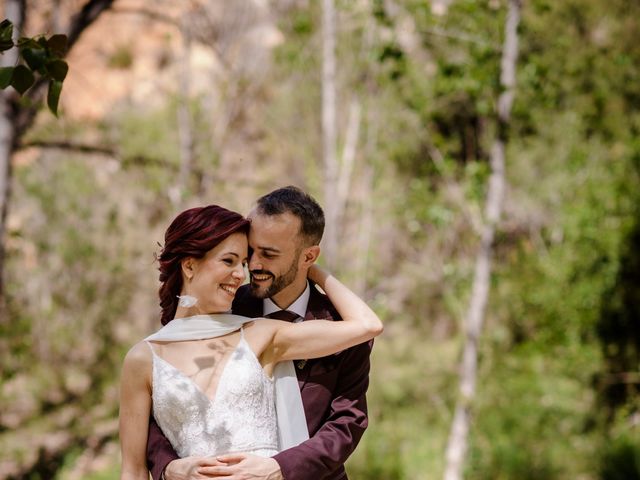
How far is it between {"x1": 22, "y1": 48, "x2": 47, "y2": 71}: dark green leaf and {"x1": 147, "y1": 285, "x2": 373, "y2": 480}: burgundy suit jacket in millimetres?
900

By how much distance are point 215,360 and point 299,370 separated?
266 millimetres

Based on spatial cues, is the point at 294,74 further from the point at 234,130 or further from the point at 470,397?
the point at 470,397

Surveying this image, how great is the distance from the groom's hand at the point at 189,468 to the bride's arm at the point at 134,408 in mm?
113

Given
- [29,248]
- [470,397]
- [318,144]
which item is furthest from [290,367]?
[29,248]

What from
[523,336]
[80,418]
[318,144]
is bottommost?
[80,418]

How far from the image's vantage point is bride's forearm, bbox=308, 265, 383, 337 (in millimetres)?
1989

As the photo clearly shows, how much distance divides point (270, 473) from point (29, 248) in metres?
12.0

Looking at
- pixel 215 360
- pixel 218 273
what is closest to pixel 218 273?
pixel 218 273

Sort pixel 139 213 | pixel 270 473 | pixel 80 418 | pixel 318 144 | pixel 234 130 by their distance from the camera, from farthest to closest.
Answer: pixel 234 130, pixel 139 213, pixel 80 418, pixel 318 144, pixel 270 473

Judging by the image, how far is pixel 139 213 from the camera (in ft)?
40.1

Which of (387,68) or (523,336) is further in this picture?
(523,336)

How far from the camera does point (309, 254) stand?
82.4 inches

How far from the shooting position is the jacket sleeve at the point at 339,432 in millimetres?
1871

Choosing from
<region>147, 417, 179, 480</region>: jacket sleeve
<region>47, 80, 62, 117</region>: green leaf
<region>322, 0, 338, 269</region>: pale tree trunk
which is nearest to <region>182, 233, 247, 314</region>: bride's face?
<region>147, 417, 179, 480</region>: jacket sleeve
